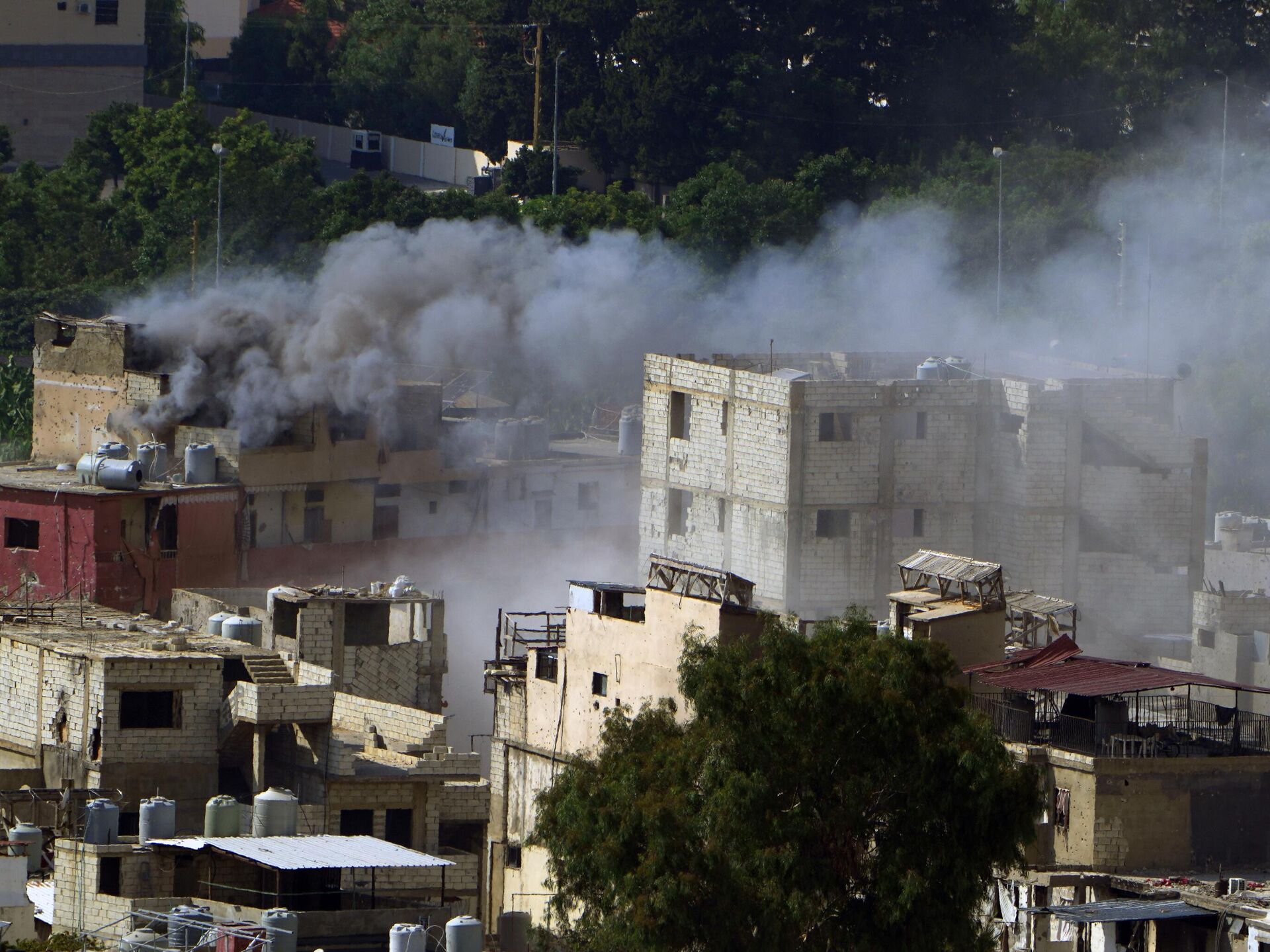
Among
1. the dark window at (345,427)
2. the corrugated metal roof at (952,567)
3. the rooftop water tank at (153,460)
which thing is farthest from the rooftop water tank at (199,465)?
the corrugated metal roof at (952,567)

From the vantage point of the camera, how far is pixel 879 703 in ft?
104

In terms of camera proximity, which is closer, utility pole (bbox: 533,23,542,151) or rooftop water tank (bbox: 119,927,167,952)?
rooftop water tank (bbox: 119,927,167,952)

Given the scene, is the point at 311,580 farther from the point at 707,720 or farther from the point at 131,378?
the point at 707,720

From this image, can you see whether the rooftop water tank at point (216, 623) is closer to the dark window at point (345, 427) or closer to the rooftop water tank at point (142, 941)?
→ the rooftop water tank at point (142, 941)

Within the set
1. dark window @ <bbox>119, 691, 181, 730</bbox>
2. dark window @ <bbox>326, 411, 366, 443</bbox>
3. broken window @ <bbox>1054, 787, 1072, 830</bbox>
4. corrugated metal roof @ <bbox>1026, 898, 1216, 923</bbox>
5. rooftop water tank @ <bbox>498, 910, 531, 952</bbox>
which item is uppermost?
dark window @ <bbox>326, 411, 366, 443</bbox>

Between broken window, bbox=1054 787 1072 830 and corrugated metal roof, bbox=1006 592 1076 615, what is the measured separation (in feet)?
23.5

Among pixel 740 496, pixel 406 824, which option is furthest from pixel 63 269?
pixel 406 824

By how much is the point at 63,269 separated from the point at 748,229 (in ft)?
56.9

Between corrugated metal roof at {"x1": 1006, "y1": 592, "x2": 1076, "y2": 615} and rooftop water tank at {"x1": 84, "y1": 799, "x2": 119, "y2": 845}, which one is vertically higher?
corrugated metal roof at {"x1": 1006, "y1": 592, "x2": 1076, "y2": 615}

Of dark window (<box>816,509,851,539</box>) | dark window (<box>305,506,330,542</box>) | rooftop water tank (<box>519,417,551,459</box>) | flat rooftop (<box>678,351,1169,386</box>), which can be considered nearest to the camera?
dark window (<box>816,509,851,539</box>)

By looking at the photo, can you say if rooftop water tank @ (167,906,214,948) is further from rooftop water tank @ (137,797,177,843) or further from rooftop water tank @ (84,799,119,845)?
rooftop water tank @ (137,797,177,843)

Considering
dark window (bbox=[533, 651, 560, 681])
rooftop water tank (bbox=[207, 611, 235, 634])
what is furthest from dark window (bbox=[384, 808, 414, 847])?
rooftop water tank (bbox=[207, 611, 235, 634])

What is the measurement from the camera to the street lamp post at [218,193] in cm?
7688

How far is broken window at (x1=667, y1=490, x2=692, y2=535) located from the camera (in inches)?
2355
